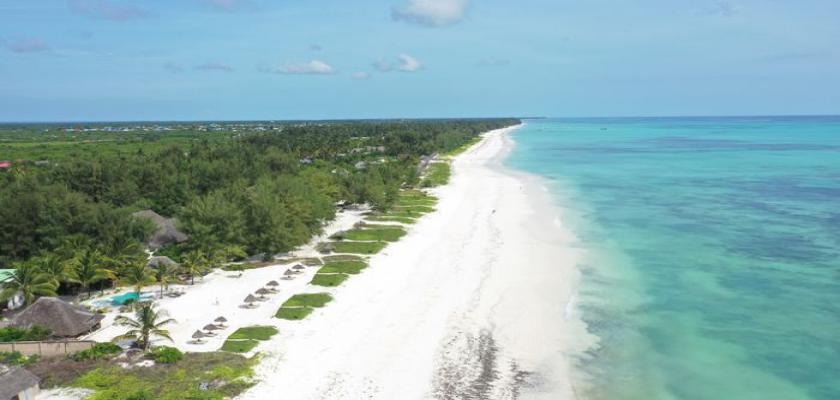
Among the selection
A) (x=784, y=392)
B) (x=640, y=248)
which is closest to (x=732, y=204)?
(x=640, y=248)

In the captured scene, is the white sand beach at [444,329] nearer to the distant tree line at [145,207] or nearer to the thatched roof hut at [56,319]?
the distant tree line at [145,207]

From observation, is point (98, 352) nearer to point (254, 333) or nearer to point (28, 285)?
point (254, 333)

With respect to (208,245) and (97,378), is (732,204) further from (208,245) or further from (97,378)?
(97,378)

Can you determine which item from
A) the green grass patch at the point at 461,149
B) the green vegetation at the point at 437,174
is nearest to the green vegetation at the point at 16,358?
the green vegetation at the point at 437,174

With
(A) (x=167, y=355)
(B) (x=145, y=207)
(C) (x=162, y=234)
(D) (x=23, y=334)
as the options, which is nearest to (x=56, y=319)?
(D) (x=23, y=334)

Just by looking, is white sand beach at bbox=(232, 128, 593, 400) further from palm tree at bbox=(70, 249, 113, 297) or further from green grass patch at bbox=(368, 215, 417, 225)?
palm tree at bbox=(70, 249, 113, 297)

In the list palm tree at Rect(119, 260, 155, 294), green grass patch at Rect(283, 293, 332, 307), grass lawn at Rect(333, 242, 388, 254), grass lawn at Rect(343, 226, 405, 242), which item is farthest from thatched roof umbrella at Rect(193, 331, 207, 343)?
grass lawn at Rect(343, 226, 405, 242)
